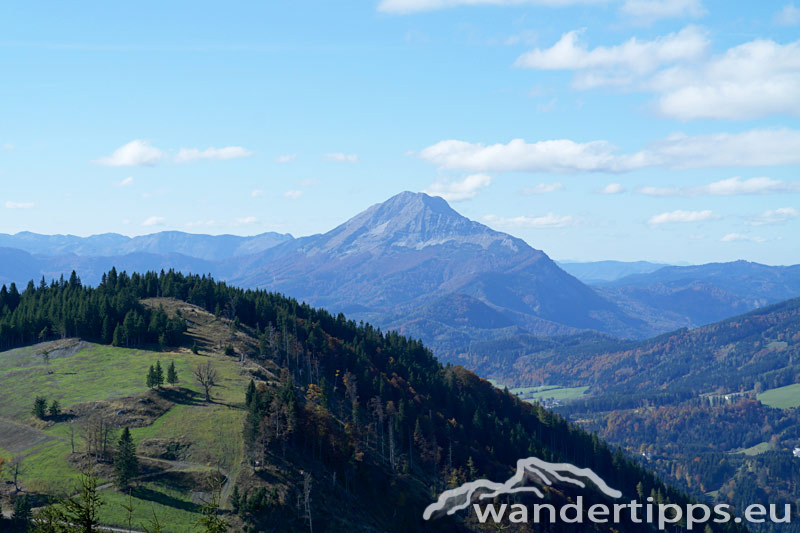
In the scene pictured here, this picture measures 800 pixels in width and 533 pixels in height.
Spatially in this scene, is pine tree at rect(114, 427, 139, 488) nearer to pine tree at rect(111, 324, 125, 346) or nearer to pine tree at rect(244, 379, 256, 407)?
pine tree at rect(244, 379, 256, 407)

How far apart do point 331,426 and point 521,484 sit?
53.5 m

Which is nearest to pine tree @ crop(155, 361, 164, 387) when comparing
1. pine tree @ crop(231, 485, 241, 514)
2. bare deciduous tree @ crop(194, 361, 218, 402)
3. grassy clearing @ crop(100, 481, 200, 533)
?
bare deciduous tree @ crop(194, 361, 218, 402)

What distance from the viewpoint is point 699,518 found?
18712cm

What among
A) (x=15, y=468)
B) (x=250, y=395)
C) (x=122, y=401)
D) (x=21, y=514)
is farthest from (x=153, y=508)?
(x=122, y=401)

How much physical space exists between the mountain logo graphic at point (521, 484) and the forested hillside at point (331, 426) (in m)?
2.55

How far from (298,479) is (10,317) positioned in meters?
107

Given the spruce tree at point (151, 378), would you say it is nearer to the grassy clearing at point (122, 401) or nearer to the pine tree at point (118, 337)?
the grassy clearing at point (122, 401)

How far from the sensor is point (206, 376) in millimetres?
123062

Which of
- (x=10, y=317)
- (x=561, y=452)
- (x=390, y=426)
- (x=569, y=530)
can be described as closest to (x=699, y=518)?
(x=561, y=452)

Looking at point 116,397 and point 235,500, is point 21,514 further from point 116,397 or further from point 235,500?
point 116,397

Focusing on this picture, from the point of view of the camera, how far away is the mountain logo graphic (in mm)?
121000

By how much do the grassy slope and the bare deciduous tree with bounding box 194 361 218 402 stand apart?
148cm

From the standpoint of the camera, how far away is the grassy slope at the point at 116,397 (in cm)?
8769

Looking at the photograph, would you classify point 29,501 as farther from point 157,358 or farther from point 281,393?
point 157,358
